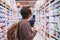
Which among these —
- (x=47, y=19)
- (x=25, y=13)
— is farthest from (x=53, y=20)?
Result: (x=25, y=13)

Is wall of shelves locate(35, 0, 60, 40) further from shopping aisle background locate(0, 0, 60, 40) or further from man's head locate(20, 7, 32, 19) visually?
man's head locate(20, 7, 32, 19)

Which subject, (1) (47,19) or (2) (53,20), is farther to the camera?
(1) (47,19)

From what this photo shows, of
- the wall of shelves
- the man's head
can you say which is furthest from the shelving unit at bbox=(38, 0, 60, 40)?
the man's head

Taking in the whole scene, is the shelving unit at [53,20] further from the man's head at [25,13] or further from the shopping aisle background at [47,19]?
the man's head at [25,13]

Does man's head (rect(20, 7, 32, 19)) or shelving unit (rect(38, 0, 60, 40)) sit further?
shelving unit (rect(38, 0, 60, 40))

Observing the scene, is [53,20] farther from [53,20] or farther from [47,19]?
[47,19]

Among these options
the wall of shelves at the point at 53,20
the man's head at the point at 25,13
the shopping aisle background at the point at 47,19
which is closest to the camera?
the man's head at the point at 25,13

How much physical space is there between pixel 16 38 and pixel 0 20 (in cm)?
254

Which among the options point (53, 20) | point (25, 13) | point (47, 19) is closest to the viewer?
point (25, 13)

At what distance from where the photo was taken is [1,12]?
4316mm

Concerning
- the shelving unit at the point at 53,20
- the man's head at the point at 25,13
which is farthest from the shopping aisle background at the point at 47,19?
the man's head at the point at 25,13

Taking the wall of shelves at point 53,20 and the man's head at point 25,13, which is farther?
the wall of shelves at point 53,20

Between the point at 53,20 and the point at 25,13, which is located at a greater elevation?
the point at 25,13

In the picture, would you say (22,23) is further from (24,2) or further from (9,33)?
(24,2)
